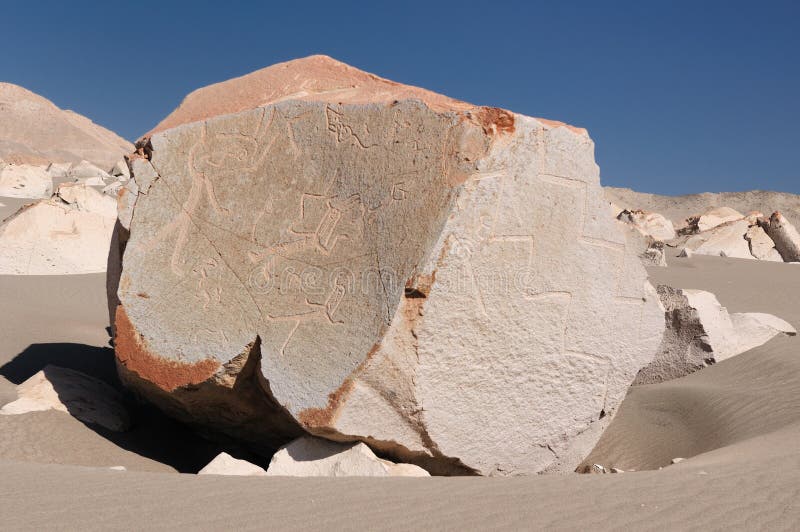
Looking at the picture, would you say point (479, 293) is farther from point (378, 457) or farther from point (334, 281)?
point (378, 457)

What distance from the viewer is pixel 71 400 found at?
4.96 meters

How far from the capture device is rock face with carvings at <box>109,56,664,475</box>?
382cm

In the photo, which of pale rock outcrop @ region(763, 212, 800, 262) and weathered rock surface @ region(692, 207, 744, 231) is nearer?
pale rock outcrop @ region(763, 212, 800, 262)

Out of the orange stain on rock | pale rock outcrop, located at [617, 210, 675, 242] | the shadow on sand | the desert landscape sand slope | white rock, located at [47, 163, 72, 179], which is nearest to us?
the orange stain on rock

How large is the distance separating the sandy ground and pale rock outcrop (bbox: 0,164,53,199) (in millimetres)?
18760

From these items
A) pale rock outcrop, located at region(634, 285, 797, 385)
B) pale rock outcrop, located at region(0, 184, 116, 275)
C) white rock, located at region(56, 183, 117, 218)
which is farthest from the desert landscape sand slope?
pale rock outcrop, located at region(634, 285, 797, 385)

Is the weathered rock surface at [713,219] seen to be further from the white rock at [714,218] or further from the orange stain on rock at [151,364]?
the orange stain on rock at [151,364]

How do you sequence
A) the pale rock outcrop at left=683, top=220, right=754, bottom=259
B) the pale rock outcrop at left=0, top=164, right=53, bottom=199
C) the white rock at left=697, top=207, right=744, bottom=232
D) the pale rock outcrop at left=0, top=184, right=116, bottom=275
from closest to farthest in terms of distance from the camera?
the pale rock outcrop at left=0, top=184, right=116, bottom=275
the pale rock outcrop at left=683, top=220, right=754, bottom=259
the pale rock outcrop at left=0, top=164, right=53, bottom=199
the white rock at left=697, top=207, right=744, bottom=232

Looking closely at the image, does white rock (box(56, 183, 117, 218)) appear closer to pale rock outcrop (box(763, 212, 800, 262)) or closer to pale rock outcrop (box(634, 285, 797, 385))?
pale rock outcrop (box(634, 285, 797, 385))

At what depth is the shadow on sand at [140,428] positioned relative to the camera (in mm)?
4703

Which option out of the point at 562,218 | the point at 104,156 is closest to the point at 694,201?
the point at 104,156

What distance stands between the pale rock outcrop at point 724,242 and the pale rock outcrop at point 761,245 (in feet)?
0.40

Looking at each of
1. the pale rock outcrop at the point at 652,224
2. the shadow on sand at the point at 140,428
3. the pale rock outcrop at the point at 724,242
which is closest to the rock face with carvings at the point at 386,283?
the shadow on sand at the point at 140,428

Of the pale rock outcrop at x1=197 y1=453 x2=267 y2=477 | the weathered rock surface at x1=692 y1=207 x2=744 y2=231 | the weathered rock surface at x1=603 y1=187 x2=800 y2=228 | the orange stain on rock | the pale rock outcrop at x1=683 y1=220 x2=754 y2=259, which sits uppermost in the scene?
the weathered rock surface at x1=603 y1=187 x2=800 y2=228
